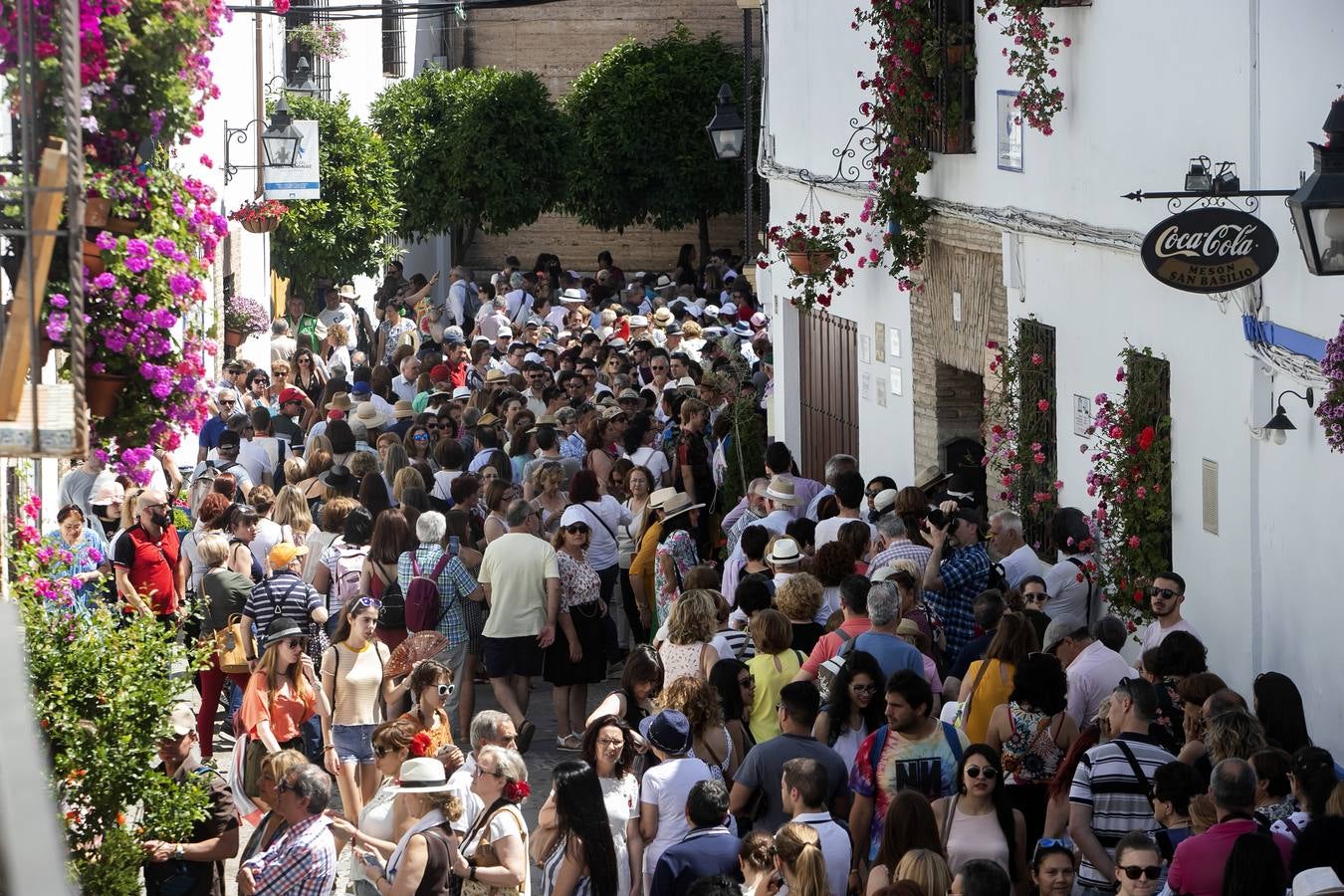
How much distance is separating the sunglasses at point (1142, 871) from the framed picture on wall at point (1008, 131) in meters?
6.45

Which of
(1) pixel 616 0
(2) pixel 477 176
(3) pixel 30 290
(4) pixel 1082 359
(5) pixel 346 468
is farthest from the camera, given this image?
(1) pixel 616 0

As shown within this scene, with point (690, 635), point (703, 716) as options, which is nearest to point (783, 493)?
point (690, 635)

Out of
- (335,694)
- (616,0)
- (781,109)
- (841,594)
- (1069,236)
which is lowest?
(335,694)

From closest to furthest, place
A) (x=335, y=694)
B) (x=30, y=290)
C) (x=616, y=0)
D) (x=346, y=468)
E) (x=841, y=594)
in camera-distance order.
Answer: (x=30, y=290) < (x=841, y=594) < (x=335, y=694) < (x=346, y=468) < (x=616, y=0)

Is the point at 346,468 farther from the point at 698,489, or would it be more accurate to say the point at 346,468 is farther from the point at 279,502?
the point at 698,489

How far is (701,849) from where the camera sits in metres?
6.66

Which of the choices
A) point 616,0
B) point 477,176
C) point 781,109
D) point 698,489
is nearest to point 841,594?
point 698,489

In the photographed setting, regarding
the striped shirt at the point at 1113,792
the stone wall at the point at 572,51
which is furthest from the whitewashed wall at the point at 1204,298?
the stone wall at the point at 572,51

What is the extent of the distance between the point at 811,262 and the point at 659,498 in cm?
302

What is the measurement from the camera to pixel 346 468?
42.7 feet

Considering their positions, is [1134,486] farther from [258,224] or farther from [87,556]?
[258,224]

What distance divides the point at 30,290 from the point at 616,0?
113 feet

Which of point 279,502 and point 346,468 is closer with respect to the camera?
point 279,502

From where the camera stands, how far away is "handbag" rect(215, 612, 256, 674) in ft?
33.8
